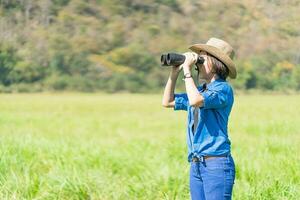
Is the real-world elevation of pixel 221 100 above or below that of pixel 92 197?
above

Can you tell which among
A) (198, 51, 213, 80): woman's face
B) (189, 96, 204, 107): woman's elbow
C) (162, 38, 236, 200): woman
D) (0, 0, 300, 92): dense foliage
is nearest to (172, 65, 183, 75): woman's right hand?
(162, 38, 236, 200): woman

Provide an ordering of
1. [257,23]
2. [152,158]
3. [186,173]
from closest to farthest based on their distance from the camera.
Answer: [186,173] → [152,158] → [257,23]

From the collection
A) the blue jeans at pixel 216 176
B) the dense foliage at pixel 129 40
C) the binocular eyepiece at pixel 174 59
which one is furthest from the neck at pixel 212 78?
the dense foliage at pixel 129 40

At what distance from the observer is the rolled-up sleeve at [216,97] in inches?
120

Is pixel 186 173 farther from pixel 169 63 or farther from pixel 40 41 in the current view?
pixel 40 41

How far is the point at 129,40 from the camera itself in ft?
352

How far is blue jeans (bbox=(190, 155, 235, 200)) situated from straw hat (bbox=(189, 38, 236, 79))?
1.54 ft

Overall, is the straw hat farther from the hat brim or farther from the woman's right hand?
the woman's right hand

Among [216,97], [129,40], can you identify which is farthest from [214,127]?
[129,40]

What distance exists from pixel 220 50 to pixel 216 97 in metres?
0.27

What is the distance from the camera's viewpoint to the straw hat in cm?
315

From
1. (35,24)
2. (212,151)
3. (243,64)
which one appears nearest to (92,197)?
(212,151)

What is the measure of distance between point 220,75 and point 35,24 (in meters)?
101

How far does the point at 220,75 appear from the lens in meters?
3.23
